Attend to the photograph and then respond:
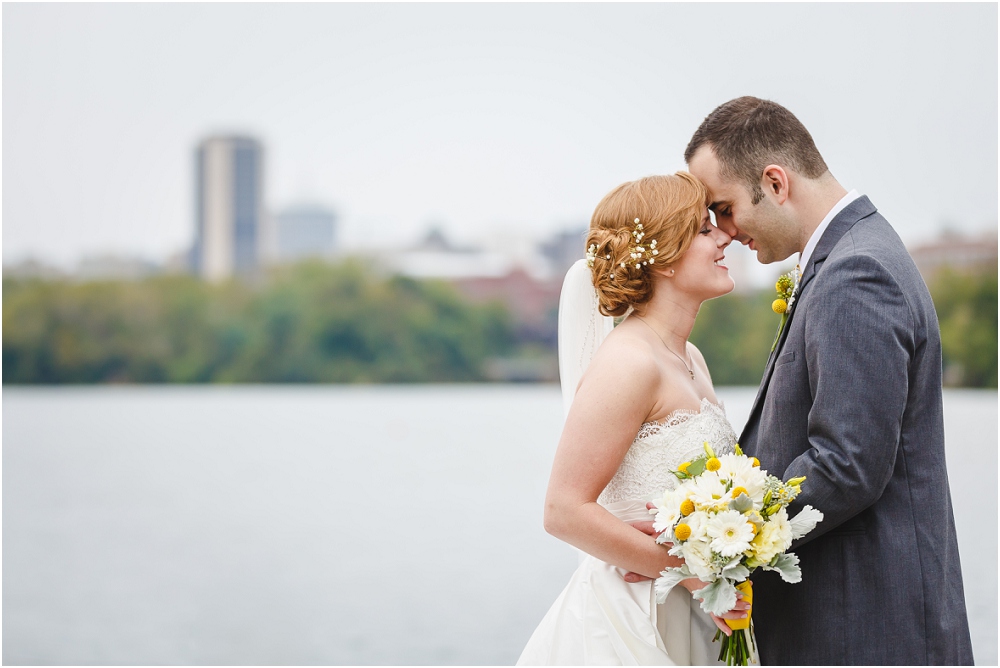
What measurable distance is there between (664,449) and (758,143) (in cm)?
100

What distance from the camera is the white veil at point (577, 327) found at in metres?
3.41

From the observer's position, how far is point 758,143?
3.00 meters

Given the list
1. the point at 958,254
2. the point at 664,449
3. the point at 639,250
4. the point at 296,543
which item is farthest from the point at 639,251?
the point at 958,254

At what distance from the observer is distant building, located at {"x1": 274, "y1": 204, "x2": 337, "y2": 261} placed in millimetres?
73062

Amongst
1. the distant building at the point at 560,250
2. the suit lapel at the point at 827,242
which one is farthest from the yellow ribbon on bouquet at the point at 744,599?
the distant building at the point at 560,250

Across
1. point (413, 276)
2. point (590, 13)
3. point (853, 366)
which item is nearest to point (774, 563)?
point (853, 366)

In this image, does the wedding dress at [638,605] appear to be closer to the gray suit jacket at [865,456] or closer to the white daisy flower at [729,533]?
the gray suit jacket at [865,456]

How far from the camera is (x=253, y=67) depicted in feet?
265

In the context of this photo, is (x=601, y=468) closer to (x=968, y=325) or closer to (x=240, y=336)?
(x=968, y=325)

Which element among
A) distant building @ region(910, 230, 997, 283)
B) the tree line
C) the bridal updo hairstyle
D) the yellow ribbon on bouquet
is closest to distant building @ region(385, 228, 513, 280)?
the tree line

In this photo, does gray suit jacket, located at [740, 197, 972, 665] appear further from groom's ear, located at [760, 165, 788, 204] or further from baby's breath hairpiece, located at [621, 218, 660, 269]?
baby's breath hairpiece, located at [621, 218, 660, 269]

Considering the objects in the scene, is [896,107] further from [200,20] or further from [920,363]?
[200,20]

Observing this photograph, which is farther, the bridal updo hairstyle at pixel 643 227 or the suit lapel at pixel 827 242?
the bridal updo hairstyle at pixel 643 227

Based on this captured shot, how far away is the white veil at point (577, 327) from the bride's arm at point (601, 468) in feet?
1.71
